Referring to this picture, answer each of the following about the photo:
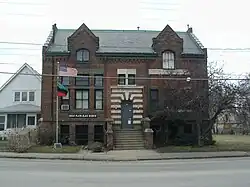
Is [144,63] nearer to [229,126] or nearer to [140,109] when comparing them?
[140,109]

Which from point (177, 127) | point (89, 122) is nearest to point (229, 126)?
point (177, 127)

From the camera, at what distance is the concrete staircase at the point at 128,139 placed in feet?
101

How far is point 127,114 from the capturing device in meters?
34.8

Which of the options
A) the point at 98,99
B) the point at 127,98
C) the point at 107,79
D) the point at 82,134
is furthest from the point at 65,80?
the point at 127,98

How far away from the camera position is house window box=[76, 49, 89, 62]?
35.2 meters

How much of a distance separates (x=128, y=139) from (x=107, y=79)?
6424 mm

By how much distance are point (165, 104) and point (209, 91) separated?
4.02m

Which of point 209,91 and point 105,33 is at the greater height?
point 105,33

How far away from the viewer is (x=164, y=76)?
34688 millimetres

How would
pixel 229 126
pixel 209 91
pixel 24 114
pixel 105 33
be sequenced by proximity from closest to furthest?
pixel 209 91, pixel 105 33, pixel 24 114, pixel 229 126

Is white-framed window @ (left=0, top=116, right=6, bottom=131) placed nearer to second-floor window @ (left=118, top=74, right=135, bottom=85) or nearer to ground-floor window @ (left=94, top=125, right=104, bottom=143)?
ground-floor window @ (left=94, top=125, right=104, bottom=143)

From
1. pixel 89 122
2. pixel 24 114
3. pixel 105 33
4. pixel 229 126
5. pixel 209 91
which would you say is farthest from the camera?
pixel 229 126

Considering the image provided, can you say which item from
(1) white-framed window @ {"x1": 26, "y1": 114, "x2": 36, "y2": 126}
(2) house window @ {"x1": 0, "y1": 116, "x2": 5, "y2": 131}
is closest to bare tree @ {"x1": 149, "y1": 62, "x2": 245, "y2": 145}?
(1) white-framed window @ {"x1": 26, "y1": 114, "x2": 36, "y2": 126}

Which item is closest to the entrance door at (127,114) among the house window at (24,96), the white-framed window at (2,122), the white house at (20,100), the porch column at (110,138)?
the porch column at (110,138)
